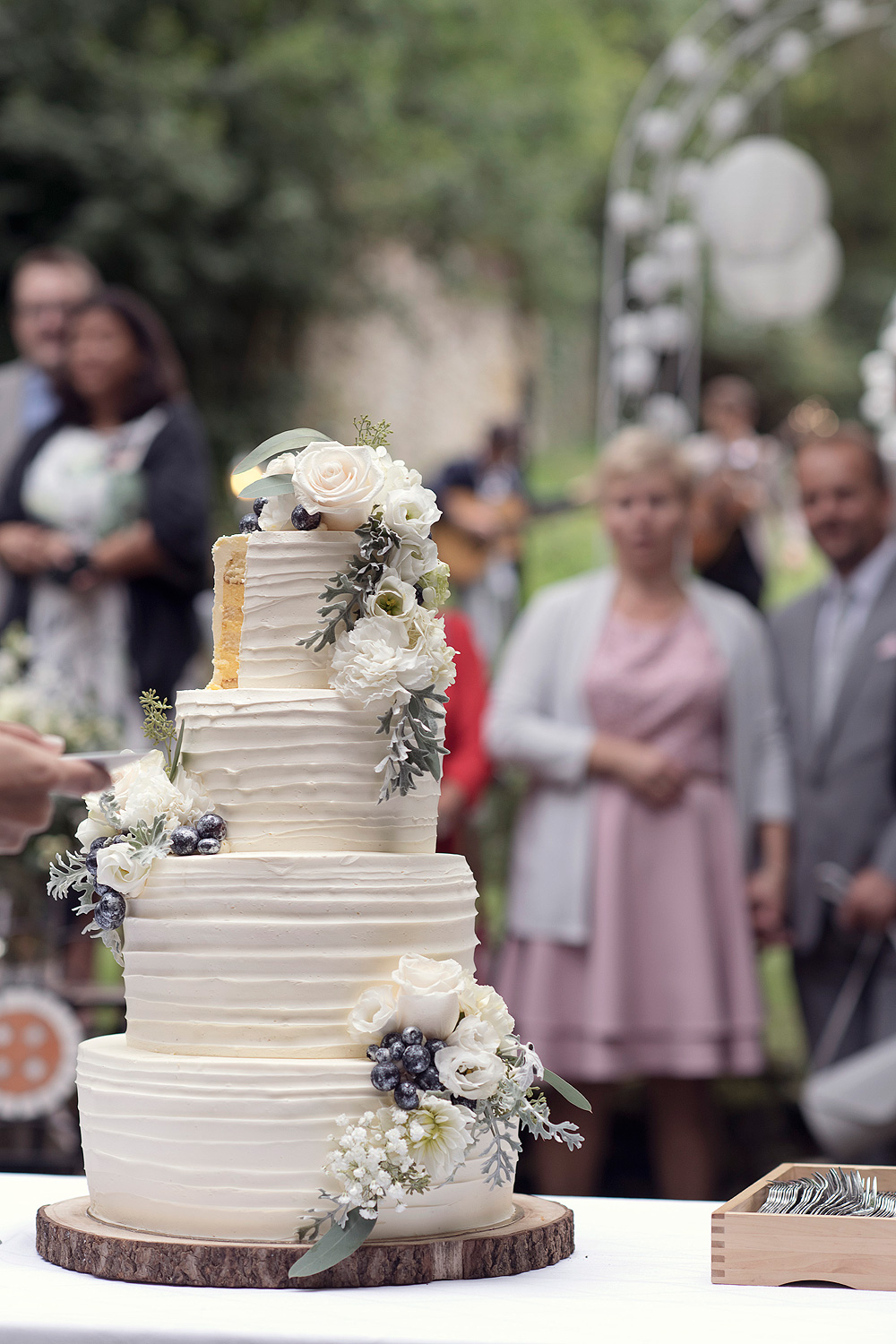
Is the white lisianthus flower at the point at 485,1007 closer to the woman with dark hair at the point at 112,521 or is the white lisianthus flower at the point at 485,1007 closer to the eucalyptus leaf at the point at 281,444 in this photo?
the eucalyptus leaf at the point at 281,444

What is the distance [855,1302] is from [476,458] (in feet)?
24.4

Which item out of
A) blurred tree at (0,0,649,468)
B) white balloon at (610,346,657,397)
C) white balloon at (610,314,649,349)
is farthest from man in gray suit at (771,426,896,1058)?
blurred tree at (0,0,649,468)

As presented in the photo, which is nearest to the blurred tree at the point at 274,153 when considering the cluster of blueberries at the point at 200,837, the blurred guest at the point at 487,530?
the blurred guest at the point at 487,530

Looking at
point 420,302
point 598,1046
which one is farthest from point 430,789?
point 420,302

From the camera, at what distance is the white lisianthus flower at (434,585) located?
6.66 ft

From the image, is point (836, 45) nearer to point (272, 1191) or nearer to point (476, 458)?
point (476, 458)

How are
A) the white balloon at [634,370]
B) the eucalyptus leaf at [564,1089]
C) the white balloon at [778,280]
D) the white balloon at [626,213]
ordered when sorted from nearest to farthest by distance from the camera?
1. the eucalyptus leaf at [564,1089]
2. the white balloon at [634,370]
3. the white balloon at [626,213]
4. the white balloon at [778,280]

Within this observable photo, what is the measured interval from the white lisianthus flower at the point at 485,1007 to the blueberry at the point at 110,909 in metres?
0.43

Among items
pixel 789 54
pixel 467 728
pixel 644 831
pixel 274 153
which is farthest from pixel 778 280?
pixel 274 153

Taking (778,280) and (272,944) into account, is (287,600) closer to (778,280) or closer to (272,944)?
(272,944)

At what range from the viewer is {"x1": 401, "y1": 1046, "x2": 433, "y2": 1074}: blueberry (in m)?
1.85

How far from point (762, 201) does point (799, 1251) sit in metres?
4.85

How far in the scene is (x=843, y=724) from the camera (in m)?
4.48

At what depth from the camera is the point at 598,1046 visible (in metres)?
4.20
